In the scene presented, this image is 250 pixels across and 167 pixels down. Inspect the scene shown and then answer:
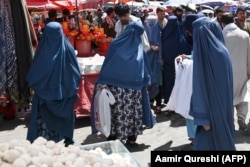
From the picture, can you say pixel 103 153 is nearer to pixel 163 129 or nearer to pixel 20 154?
pixel 20 154

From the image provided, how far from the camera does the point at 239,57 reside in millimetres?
5012

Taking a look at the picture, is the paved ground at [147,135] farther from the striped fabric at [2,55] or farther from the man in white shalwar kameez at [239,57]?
the striped fabric at [2,55]

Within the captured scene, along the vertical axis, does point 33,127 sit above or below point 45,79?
below

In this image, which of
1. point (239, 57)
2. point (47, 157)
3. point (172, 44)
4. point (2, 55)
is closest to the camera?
point (47, 157)

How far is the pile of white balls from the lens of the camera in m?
2.21

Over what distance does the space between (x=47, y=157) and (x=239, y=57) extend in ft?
11.3

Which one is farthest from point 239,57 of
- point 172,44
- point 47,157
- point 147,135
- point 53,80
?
point 47,157

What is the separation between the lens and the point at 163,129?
5527 millimetres

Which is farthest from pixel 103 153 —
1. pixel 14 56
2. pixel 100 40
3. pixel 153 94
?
pixel 100 40

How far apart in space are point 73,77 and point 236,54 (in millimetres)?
2188

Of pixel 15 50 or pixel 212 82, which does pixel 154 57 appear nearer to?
pixel 15 50

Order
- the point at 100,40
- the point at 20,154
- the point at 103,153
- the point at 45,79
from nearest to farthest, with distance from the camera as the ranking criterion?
1. the point at 20,154
2. the point at 103,153
3. the point at 45,79
4. the point at 100,40

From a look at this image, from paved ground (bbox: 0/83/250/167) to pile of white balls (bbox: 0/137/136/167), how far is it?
6.10 feet

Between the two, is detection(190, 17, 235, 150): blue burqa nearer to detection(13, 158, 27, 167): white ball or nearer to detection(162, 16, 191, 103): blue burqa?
detection(13, 158, 27, 167): white ball
